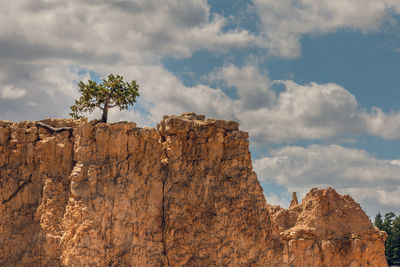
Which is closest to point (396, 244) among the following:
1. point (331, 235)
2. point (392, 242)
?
point (392, 242)

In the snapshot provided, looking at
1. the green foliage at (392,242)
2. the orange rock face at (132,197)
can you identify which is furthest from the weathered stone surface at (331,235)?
the green foliage at (392,242)

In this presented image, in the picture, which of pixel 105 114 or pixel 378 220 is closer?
pixel 105 114

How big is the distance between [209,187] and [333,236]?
2359cm

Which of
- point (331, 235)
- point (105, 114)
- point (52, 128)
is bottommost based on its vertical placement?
point (331, 235)

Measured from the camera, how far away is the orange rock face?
2792 cm

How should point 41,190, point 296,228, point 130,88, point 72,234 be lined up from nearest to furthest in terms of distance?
point 72,234 → point 41,190 → point 130,88 → point 296,228

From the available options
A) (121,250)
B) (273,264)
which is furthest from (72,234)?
(273,264)

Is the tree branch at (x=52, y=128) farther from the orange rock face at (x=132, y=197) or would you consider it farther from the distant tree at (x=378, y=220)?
the distant tree at (x=378, y=220)

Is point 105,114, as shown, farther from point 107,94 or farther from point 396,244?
point 396,244

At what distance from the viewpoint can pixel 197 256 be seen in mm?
28703

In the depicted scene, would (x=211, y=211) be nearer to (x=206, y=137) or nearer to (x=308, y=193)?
(x=206, y=137)

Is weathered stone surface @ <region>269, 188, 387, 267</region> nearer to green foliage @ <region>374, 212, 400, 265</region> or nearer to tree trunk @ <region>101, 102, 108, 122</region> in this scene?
tree trunk @ <region>101, 102, 108, 122</region>

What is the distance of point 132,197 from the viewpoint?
28.6 m

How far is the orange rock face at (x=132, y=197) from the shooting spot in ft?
91.6
